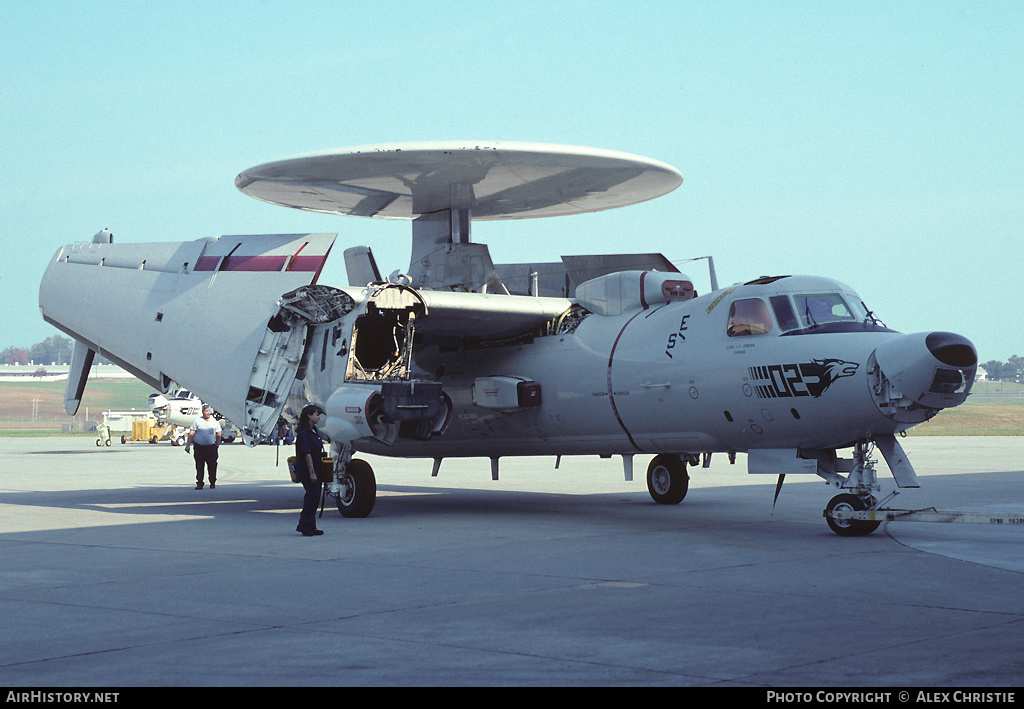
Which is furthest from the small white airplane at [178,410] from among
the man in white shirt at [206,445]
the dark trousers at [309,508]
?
the dark trousers at [309,508]

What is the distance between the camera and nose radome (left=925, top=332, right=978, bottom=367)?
11.6 meters

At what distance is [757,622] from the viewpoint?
7535 millimetres

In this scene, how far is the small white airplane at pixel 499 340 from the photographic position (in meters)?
13.1

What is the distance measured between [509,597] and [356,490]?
8.21m

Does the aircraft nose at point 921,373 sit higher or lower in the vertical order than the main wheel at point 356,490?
higher

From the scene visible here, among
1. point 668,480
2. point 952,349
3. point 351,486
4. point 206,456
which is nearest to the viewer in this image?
point 952,349

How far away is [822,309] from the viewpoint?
13430 millimetres

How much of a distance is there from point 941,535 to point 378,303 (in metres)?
8.84

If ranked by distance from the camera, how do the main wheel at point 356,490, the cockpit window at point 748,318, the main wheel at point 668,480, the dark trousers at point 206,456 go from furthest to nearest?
the dark trousers at point 206,456, the main wheel at point 668,480, the main wheel at point 356,490, the cockpit window at point 748,318

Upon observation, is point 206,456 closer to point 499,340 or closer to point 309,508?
point 499,340

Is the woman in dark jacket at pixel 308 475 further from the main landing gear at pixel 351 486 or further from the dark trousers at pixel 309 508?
the main landing gear at pixel 351 486

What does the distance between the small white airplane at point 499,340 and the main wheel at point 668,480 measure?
0.04m

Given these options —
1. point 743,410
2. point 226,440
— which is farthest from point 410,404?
point 226,440

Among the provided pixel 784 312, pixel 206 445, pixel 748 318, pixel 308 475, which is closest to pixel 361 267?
pixel 308 475
